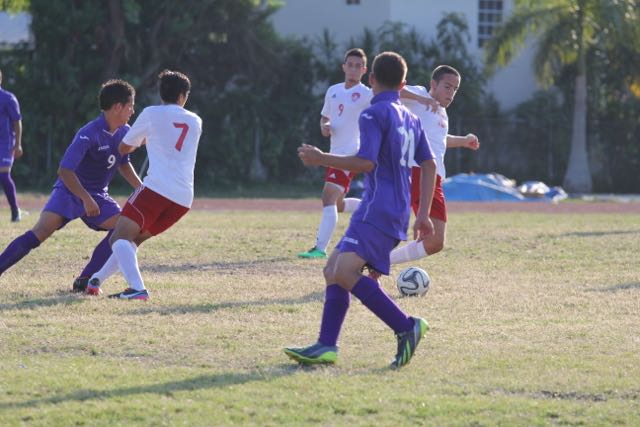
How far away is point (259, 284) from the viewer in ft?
32.3

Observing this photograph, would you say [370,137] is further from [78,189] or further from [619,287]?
[619,287]

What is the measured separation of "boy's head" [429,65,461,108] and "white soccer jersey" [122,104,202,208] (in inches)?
92.4

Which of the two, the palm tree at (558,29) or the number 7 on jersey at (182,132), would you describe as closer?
the number 7 on jersey at (182,132)

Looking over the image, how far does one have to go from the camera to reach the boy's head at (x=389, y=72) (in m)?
6.55

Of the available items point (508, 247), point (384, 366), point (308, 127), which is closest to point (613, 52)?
point (308, 127)

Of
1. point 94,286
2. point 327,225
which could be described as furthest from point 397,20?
point 94,286

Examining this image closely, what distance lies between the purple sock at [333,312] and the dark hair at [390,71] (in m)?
1.16

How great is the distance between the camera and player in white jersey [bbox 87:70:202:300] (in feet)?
27.6

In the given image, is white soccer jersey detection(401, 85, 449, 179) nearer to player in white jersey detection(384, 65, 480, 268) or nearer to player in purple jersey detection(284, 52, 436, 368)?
player in white jersey detection(384, 65, 480, 268)

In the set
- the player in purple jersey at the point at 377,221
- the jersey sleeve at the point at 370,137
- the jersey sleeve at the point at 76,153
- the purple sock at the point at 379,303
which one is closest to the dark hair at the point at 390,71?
the player in purple jersey at the point at 377,221

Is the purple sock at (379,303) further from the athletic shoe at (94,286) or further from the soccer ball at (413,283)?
the athletic shoe at (94,286)

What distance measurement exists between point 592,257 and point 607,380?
6.50 m

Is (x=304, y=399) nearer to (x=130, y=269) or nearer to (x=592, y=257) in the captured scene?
(x=130, y=269)

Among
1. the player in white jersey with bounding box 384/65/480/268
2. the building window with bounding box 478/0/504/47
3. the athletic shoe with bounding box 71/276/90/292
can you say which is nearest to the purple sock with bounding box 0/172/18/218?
the athletic shoe with bounding box 71/276/90/292
